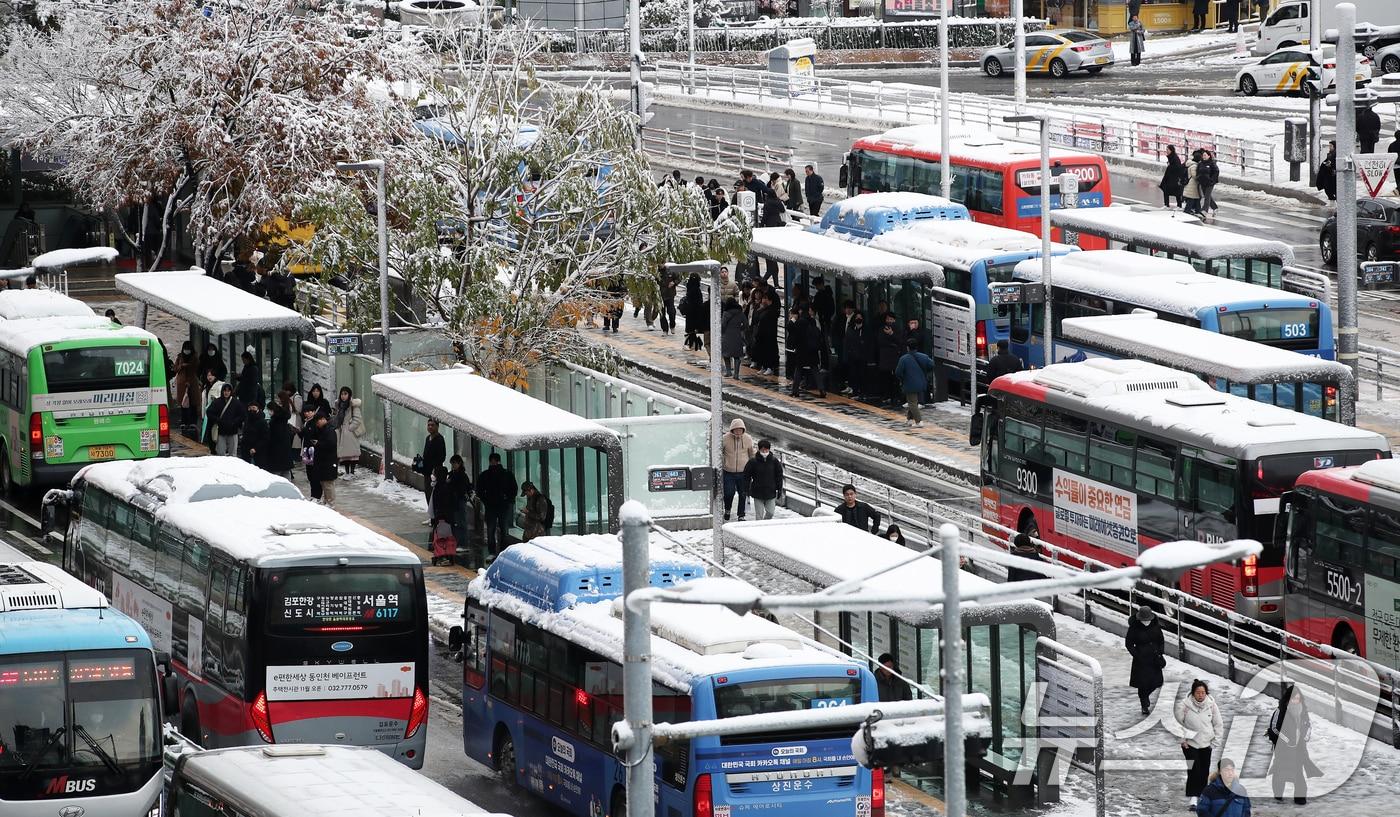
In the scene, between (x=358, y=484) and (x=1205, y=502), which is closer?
(x=1205, y=502)

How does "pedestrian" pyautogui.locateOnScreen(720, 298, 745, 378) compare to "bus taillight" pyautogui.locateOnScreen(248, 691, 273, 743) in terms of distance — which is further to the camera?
"pedestrian" pyautogui.locateOnScreen(720, 298, 745, 378)

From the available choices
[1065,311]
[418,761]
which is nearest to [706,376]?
[1065,311]

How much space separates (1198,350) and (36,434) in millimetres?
15928

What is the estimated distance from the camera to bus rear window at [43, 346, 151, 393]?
33500 millimetres

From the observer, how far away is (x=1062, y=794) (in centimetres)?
2203

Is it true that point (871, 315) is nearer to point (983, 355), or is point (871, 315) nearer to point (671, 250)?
point (983, 355)

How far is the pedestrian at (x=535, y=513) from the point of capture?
2997cm

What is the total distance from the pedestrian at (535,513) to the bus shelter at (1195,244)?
553 inches

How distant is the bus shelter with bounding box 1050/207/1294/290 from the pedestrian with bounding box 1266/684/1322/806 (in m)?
17.9

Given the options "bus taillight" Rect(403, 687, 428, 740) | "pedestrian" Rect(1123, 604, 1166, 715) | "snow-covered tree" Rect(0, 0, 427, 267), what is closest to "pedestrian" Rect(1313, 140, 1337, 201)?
"snow-covered tree" Rect(0, 0, 427, 267)

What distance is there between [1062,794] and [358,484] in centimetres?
1652

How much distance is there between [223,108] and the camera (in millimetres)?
46375

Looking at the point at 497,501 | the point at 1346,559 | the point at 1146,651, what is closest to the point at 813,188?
the point at 497,501

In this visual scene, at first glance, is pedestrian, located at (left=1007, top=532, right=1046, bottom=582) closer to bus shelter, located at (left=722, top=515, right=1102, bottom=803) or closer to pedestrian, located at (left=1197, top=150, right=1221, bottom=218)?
bus shelter, located at (left=722, top=515, right=1102, bottom=803)
